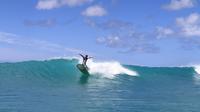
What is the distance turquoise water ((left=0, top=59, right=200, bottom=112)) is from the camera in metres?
20.3

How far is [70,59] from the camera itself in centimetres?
4125

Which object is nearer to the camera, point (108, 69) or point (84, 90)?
point (84, 90)

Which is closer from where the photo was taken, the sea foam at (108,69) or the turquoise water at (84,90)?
the turquoise water at (84,90)

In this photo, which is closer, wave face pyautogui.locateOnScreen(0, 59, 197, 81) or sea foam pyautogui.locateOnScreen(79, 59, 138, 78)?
wave face pyautogui.locateOnScreen(0, 59, 197, 81)

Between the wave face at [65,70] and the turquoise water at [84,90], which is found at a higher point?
the wave face at [65,70]

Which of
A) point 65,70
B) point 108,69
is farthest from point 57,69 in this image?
point 108,69

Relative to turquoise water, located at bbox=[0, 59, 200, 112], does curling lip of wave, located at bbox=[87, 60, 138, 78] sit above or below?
above

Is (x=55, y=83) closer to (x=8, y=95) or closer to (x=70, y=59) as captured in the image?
(x=8, y=95)

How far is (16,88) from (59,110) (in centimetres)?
703

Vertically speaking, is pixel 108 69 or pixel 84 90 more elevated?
pixel 108 69

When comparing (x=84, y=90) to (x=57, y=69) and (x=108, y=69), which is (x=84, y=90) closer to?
(x=57, y=69)

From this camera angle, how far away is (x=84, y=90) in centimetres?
2647

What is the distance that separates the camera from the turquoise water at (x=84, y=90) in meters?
20.3

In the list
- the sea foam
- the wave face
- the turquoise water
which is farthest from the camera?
the sea foam
